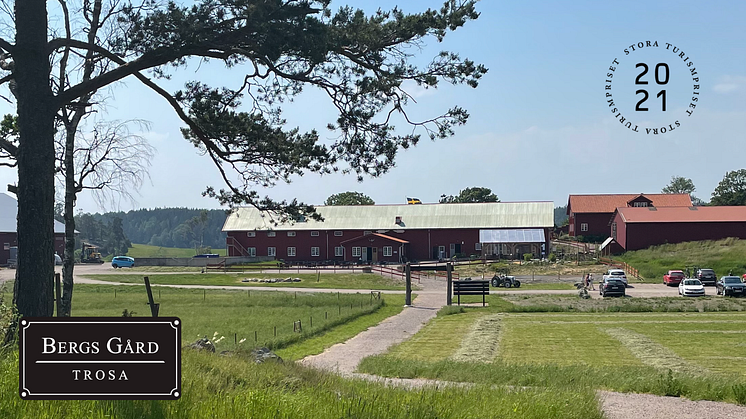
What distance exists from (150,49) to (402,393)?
8.51m

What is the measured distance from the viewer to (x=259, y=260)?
91.2 meters

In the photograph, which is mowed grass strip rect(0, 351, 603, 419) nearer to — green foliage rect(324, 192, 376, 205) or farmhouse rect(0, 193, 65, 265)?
farmhouse rect(0, 193, 65, 265)

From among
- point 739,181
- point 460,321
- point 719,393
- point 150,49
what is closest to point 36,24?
point 150,49

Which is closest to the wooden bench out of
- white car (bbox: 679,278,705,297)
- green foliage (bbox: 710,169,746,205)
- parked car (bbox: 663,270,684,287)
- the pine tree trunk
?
white car (bbox: 679,278,705,297)

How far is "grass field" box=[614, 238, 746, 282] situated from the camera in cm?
6388

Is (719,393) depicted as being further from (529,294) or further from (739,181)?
(739,181)

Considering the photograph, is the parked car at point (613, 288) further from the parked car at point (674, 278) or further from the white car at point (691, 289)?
the parked car at point (674, 278)

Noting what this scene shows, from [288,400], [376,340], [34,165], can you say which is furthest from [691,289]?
[288,400]

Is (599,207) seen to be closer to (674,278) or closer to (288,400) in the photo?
(674,278)

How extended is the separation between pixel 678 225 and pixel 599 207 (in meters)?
20.4

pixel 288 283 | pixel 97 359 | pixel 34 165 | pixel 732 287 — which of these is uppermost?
pixel 34 165

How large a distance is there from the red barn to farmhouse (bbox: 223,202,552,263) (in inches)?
401

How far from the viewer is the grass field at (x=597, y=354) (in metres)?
15.6

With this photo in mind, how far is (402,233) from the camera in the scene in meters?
90.4
